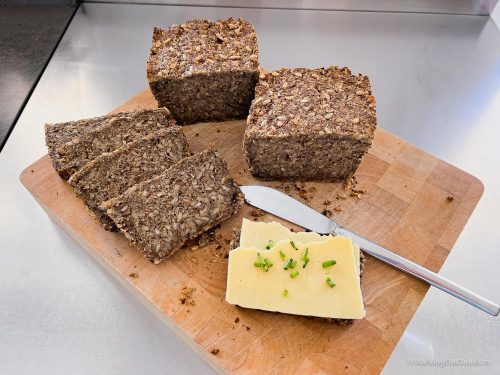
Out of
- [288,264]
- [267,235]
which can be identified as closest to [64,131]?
[267,235]

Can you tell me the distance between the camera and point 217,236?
291cm

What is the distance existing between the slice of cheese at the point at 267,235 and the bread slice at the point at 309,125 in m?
0.56

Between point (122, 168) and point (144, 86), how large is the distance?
5.63 ft

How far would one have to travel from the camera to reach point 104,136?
9.81ft

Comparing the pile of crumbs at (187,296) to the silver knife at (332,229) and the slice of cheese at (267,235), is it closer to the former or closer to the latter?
the slice of cheese at (267,235)

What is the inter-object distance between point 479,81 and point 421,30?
859 millimetres

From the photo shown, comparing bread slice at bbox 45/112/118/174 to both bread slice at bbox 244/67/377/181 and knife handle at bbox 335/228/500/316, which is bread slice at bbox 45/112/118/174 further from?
knife handle at bbox 335/228/500/316

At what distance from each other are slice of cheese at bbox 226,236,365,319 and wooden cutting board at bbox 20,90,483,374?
20 centimetres

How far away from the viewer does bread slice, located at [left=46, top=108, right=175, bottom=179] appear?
2926mm

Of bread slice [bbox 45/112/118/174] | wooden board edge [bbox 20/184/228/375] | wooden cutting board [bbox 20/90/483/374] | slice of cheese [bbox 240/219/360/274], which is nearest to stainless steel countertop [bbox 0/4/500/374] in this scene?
wooden board edge [bbox 20/184/228/375]

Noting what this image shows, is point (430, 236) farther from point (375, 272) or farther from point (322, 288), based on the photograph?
point (322, 288)

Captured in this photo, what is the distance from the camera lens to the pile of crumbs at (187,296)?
2.63 metres

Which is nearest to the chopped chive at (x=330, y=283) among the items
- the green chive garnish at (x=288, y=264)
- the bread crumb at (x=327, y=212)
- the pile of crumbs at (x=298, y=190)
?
the green chive garnish at (x=288, y=264)

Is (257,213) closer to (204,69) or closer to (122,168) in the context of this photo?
(122,168)
